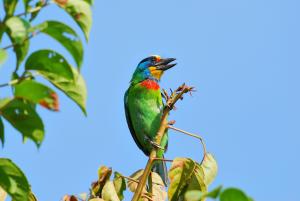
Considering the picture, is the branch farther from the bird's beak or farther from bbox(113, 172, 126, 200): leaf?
the bird's beak

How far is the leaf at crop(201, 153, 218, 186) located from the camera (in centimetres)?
255

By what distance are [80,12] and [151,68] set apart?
542cm

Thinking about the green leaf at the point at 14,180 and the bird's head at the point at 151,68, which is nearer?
the green leaf at the point at 14,180

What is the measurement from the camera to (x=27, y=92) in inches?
44.8

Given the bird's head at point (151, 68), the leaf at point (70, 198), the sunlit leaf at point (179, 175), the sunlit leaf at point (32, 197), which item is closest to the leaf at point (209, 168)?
the sunlit leaf at point (179, 175)

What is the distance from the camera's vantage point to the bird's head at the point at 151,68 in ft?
22.0

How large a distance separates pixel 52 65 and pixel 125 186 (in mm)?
1168

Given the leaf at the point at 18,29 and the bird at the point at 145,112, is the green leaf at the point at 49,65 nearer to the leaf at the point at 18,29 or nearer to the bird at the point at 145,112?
the leaf at the point at 18,29

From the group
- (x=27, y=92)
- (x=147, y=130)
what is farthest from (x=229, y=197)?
(x=147, y=130)

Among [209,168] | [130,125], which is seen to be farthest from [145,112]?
[209,168]

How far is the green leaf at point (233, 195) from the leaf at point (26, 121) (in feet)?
1.62

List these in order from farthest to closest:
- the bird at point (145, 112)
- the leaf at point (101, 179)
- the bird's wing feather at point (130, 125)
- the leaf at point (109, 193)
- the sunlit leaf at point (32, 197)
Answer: the bird's wing feather at point (130, 125) → the bird at point (145, 112) → the leaf at point (101, 179) → the leaf at point (109, 193) → the sunlit leaf at point (32, 197)

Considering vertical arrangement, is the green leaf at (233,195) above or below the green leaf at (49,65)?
below

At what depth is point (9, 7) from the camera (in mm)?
1341
